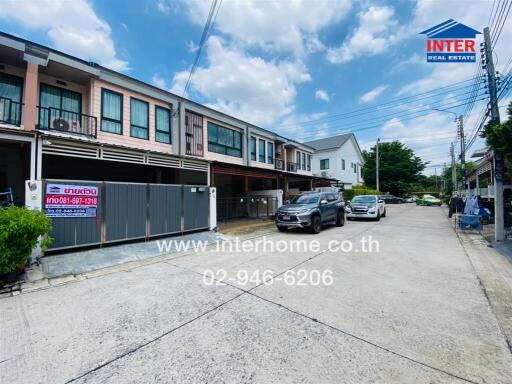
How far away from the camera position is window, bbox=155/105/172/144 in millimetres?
13055

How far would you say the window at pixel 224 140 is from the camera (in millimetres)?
15922

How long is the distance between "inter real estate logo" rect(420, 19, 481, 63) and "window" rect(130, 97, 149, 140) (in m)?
13.2

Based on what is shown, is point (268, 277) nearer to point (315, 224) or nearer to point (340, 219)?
point (315, 224)

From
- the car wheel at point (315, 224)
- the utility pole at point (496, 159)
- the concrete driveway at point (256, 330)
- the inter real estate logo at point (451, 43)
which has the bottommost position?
the concrete driveway at point (256, 330)

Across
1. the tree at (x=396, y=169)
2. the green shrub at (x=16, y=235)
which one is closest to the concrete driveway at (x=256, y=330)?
the green shrub at (x=16, y=235)

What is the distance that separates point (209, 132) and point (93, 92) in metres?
6.60

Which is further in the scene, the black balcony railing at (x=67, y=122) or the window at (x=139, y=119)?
the window at (x=139, y=119)

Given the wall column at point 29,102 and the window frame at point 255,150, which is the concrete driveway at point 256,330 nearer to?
the wall column at point 29,102

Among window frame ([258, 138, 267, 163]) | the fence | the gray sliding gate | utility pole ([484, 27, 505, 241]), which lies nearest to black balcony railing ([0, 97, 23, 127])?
the gray sliding gate

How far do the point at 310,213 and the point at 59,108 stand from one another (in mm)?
11947

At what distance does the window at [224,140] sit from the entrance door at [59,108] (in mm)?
7018

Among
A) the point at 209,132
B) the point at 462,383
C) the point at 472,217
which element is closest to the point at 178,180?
the point at 209,132

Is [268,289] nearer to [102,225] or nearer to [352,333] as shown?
[352,333]

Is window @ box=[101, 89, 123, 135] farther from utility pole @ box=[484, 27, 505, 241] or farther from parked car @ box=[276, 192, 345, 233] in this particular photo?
utility pole @ box=[484, 27, 505, 241]
